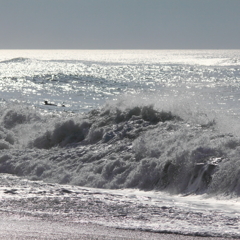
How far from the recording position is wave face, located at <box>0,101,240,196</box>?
10117mm

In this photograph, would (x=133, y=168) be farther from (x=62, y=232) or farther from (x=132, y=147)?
(x=62, y=232)

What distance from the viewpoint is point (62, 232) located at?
6.89 meters

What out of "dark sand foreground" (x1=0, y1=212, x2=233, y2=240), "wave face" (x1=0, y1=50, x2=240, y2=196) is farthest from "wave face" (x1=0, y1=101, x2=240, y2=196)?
"dark sand foreground" (x1=0, y1=212, x2=233, y2=240)

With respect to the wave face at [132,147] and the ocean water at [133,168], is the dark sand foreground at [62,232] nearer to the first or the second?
the ocean water at [133,168]

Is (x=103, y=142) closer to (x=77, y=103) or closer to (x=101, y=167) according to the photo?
(x=101, y=167)

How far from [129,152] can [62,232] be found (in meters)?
5.75

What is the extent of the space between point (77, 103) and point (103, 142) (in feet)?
62.6

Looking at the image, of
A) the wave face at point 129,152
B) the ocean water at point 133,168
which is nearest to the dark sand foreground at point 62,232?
the ocean water at point 133,168

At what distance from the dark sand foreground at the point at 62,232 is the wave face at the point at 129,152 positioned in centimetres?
267

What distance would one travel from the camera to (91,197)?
355 inches

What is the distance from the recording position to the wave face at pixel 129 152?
33.2 feet

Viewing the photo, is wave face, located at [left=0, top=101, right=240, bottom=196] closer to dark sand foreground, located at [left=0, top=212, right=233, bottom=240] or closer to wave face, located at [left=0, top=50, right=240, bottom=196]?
wave face, located at [left=0, top=50, right=240, bottom=196]

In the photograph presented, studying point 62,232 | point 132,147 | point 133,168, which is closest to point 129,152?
point 132,147

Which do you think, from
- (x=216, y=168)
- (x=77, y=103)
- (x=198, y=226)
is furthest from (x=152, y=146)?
(x=77, y=103)
